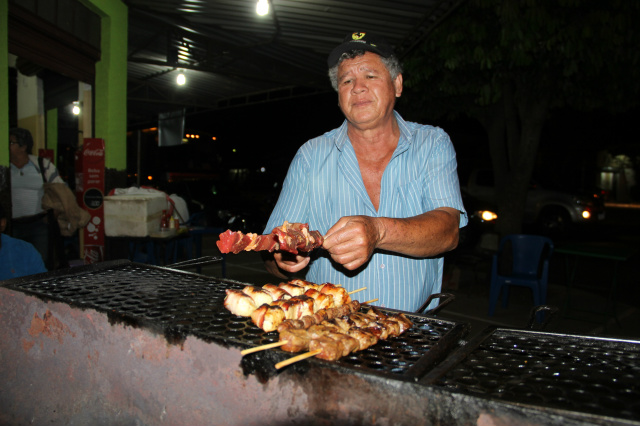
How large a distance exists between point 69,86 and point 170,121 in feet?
25.1

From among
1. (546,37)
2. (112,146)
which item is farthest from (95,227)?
(546,37)

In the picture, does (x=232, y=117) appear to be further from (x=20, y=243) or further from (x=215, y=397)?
(x=215, y=397)

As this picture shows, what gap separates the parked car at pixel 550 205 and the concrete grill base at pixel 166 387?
14952 mm

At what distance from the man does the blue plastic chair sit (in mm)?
4725

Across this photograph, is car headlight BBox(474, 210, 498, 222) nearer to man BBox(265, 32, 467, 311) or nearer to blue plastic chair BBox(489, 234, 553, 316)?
blue plastic chair BBox(489, 234, 553, 316)

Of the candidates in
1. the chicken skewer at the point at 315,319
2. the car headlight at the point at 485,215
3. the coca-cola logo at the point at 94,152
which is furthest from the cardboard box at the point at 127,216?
the car headlight at the point at 485,215

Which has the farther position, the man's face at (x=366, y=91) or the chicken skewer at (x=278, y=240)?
the man's face at (x=366, y=91)

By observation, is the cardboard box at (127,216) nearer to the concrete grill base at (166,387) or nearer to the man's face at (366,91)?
the concrete grill base at (166,387)

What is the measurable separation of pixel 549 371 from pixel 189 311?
5.54 ft

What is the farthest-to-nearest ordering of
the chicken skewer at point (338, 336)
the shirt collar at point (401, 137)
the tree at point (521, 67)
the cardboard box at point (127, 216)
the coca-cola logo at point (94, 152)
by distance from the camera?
the coca-cola logo at point (94, 152), the tree at point (521, 67), the cardboard box at point (127, 216), the shirt collar at point (401, 137), the chicken skewer at point (338, 336)

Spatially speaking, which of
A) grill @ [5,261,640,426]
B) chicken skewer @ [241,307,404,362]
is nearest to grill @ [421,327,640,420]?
grill @ [5,261,640,426]

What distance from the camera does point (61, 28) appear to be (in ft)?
22.2

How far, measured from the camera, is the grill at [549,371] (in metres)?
1.46

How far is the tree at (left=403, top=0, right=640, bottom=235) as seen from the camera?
281 inches
